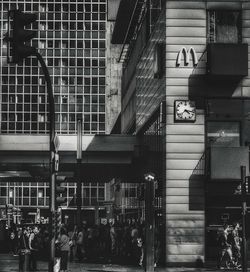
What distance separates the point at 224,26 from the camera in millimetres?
35125

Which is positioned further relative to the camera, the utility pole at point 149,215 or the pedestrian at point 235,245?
the pedestrian at point 235,245

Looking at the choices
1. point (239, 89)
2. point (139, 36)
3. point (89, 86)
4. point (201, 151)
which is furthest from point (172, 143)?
point (89, 86)

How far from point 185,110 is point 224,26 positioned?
384cm

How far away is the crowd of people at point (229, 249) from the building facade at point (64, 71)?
252 feet

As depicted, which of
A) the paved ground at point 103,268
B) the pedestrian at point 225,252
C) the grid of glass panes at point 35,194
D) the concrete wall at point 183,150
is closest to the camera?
the pedestrian at point 225,252

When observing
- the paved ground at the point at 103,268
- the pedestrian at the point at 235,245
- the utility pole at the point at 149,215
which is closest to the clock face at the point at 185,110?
the pedestrian at the point at 235,245

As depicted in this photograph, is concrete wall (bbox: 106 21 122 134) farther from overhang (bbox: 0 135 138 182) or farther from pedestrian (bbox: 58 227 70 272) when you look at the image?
pedestrian (bbox: 58 227 70 272)

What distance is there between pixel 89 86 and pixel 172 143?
75.3m

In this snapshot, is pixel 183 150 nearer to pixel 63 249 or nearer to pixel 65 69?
pixel 63 249

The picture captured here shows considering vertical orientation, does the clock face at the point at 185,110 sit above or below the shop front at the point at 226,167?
above

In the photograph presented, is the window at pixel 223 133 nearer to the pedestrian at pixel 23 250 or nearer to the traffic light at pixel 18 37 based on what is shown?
the pedestrian at pixel 23 250

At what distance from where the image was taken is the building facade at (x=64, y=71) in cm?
10944

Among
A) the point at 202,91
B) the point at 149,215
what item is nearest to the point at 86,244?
the point at 202,91

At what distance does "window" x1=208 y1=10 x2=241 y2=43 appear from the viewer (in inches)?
1380
